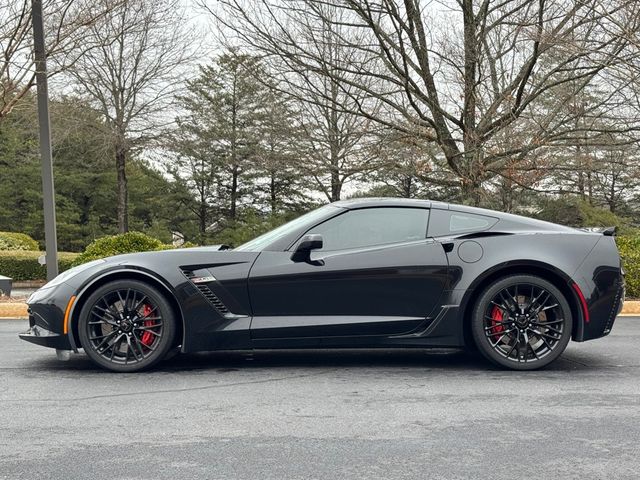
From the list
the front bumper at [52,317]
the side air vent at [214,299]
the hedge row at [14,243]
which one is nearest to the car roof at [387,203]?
the side air vent at [214,299]

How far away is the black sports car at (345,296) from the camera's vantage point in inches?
229

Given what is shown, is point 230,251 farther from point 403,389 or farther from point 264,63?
point 264,63

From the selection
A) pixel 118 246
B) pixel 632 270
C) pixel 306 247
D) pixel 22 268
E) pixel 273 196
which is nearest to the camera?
pixel 306 247

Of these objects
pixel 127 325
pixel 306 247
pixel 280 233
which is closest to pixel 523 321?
pixel 306 247

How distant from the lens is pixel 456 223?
20.2 feet

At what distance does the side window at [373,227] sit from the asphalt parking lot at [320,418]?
101 cm

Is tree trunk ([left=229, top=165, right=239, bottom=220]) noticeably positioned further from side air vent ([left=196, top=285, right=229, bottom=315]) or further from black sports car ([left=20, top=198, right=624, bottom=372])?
side air vent ([left=196, top=285, right=229, bottom=315])

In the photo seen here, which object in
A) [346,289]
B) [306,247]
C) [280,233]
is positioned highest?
[280,233]

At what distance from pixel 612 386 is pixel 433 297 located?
55.5 inches

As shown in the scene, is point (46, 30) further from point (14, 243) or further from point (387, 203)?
point (14, 243)

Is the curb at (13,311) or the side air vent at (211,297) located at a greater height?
the side air vent at (211,297)

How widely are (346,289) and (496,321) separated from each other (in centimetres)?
117

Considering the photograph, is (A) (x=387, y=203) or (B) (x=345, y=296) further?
(A) (x=387, y=203)

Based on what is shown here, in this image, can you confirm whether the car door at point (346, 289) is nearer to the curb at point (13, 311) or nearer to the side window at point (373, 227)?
the side window at point (373, 227)
